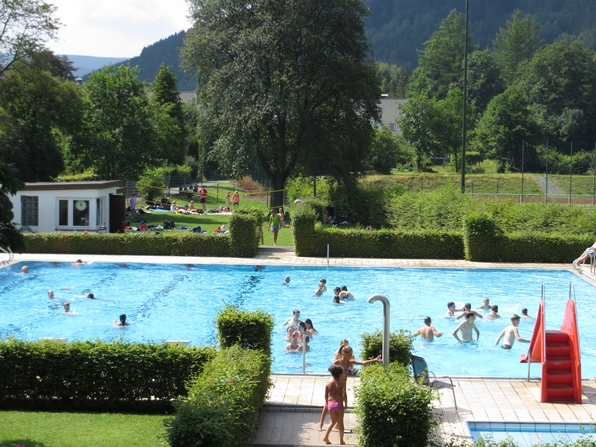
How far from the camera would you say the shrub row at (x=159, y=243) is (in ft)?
92.8

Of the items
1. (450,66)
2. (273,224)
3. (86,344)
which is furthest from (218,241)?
(450,66)

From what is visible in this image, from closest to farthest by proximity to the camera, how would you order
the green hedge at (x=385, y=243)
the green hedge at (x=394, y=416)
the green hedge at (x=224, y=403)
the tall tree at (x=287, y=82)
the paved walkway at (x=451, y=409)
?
the green hedge at (x=224, y=403) → the green hedge at (x=394, y=416) → the paved walkway at (x=451, y=409) → the green hedge at (x=385, y=243) → the tall tree at (x=287, y=82)

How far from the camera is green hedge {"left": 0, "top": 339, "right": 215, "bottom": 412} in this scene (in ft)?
38.4

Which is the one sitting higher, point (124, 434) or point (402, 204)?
point (402, 204)

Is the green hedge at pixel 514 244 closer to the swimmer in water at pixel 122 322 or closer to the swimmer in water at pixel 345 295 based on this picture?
the swimmer in water at pixel 345 295

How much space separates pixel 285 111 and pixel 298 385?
93.5 feet

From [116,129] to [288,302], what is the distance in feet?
84.6

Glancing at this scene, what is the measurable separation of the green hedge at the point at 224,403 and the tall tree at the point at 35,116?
32968 mm

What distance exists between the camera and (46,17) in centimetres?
4053

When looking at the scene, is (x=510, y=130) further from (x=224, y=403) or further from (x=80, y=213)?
(x=224, y=403)

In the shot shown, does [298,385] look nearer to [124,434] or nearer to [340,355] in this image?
[340,355]

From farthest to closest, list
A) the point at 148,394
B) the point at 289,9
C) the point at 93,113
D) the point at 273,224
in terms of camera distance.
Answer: the point at 93,113, the point at 289,9, the point at 273,224, the point at 148,394

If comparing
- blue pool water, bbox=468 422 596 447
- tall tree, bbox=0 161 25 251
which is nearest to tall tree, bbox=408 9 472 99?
blue pool water, bbox=468 422 596 447

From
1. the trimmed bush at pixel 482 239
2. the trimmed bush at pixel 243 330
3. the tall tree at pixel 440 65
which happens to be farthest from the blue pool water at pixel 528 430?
the tall tree at pixel 440 65
